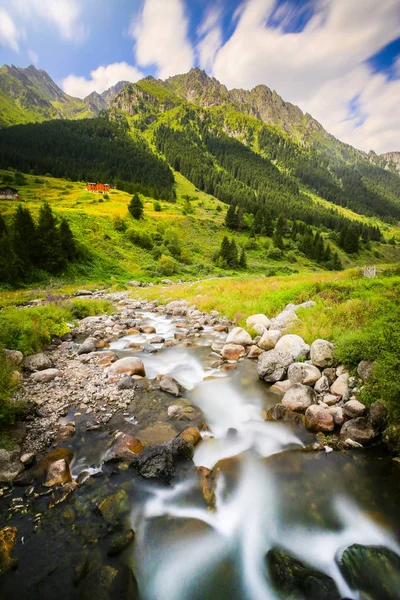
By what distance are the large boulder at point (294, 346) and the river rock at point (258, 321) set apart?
236 cm

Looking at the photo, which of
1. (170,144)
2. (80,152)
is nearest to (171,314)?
(80,152)

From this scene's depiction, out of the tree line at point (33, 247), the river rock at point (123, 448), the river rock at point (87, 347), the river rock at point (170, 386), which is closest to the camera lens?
the river rock at point (123, 448)

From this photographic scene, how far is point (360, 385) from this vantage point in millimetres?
7051

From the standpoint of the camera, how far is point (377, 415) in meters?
6.21

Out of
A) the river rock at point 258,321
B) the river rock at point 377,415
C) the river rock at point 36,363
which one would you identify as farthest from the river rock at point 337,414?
the river rock at point 36,363

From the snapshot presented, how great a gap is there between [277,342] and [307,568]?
675 centimetres

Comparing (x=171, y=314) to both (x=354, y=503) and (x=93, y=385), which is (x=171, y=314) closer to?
(x=93, y=385)

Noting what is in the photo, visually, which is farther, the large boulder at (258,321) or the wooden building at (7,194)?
the wooden building at (7,194)

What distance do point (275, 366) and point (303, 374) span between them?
→ 1.06 m

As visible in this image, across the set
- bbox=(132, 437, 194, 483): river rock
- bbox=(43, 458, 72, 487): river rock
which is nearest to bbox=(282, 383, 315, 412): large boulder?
bbox=(132, 437, 194, 483): river rock

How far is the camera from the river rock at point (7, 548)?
3.75m

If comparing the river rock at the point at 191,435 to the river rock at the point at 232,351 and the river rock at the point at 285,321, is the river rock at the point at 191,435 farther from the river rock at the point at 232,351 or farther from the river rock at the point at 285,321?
the river rock at the point at 285,321

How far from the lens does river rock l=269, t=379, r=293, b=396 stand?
8266 mm

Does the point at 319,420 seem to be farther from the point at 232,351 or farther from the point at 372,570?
the point at 232,351
